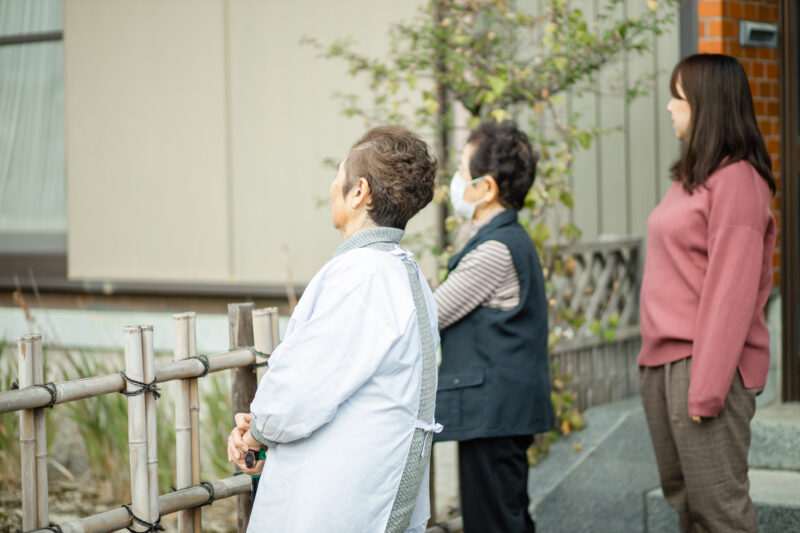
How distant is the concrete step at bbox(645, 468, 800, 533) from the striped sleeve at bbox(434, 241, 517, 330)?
5.02 ft

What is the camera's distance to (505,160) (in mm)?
3480

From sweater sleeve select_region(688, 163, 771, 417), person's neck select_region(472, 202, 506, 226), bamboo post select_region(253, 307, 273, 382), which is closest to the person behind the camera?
sweater sleeve select_region(688, 163, 771, 417)

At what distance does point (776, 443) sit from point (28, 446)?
3294 millimetres

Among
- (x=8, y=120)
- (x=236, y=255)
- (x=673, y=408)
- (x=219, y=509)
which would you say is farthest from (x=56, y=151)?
(x=673, y=408)

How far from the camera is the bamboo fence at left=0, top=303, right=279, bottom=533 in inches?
105

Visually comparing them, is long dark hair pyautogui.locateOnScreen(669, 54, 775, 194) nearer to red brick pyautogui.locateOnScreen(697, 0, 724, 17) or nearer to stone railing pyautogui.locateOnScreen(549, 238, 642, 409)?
red brick pyautogui.locateOnScreen(697, 0, 724, 17)

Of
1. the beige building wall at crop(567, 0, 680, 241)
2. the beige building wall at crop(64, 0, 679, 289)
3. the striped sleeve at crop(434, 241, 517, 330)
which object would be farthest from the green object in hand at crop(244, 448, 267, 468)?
the beige building wall at crop(567, 0, 680, 241)

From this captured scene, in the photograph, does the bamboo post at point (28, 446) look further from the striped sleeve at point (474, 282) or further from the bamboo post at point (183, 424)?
the striped sleeve at point (474, 282)

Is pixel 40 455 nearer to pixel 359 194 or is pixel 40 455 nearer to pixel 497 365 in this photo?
pixel 359 194

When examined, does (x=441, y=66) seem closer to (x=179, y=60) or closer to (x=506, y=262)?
(x=506, y=262)

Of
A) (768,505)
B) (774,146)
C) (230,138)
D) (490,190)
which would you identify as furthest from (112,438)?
(774,146)

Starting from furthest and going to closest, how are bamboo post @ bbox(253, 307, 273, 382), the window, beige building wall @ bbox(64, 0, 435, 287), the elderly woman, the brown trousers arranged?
1. the window
2. beige building wall @ bbox(64, 0, 435, 287)
3. bamboo post @ bbox(253, 307, 273, 382)
4. the brown trousers
5. the elderly woman

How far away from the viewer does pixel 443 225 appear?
5602mm

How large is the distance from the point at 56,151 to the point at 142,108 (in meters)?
1.15
